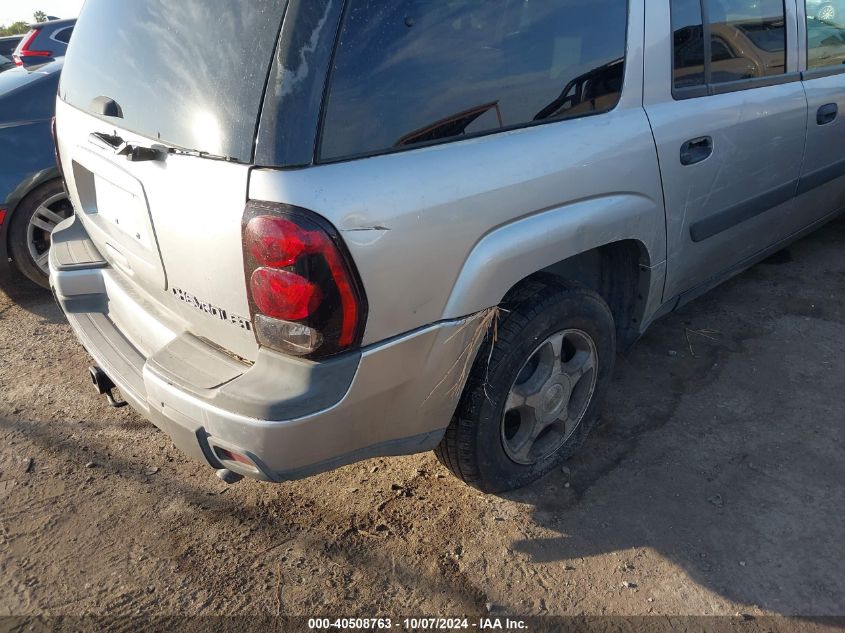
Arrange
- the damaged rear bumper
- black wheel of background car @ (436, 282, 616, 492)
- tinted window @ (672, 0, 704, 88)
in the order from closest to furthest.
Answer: the damaged rear bumper
black wheel of background car @ (436, 282, 616, 492)
tinted window @ (672, 0, 704, 88)

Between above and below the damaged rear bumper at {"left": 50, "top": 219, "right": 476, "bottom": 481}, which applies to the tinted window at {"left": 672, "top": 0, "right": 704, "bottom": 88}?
above

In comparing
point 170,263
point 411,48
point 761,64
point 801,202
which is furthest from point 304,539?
point 801,202

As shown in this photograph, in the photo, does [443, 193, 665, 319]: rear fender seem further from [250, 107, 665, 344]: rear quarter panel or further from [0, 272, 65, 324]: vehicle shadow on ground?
[0, 272, 65, 324]: vehicle shadow on ground

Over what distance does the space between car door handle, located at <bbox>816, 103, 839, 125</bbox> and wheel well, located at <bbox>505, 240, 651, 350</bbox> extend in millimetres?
1581

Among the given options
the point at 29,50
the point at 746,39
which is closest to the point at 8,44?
the point at 29,50

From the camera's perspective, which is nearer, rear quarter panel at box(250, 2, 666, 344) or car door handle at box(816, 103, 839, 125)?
rear quarter panel at box(250, 2, 666, 344)

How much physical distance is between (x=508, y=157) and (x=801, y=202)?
249 cm

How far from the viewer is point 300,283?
172cm

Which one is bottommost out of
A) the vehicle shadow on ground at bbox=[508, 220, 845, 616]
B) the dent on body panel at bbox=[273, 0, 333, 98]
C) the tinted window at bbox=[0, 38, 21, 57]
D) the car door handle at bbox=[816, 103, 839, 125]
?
the vehicle shadow on ground at bbox=[508, 220, 845, 616]

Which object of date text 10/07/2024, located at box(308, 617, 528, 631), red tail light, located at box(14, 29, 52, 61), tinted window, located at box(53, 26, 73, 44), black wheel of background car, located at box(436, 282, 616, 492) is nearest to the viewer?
date text 10/07/2024, located at box(308, 617, 528, 631)

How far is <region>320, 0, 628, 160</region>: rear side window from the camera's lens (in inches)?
68.7

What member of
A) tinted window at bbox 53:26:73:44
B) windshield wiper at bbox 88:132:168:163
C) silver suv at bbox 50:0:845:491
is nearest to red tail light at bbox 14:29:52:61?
tinted window at bbox 53:26:73:44

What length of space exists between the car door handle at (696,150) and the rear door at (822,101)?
103 centimetres

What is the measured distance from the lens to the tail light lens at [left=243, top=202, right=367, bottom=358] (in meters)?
1.69
